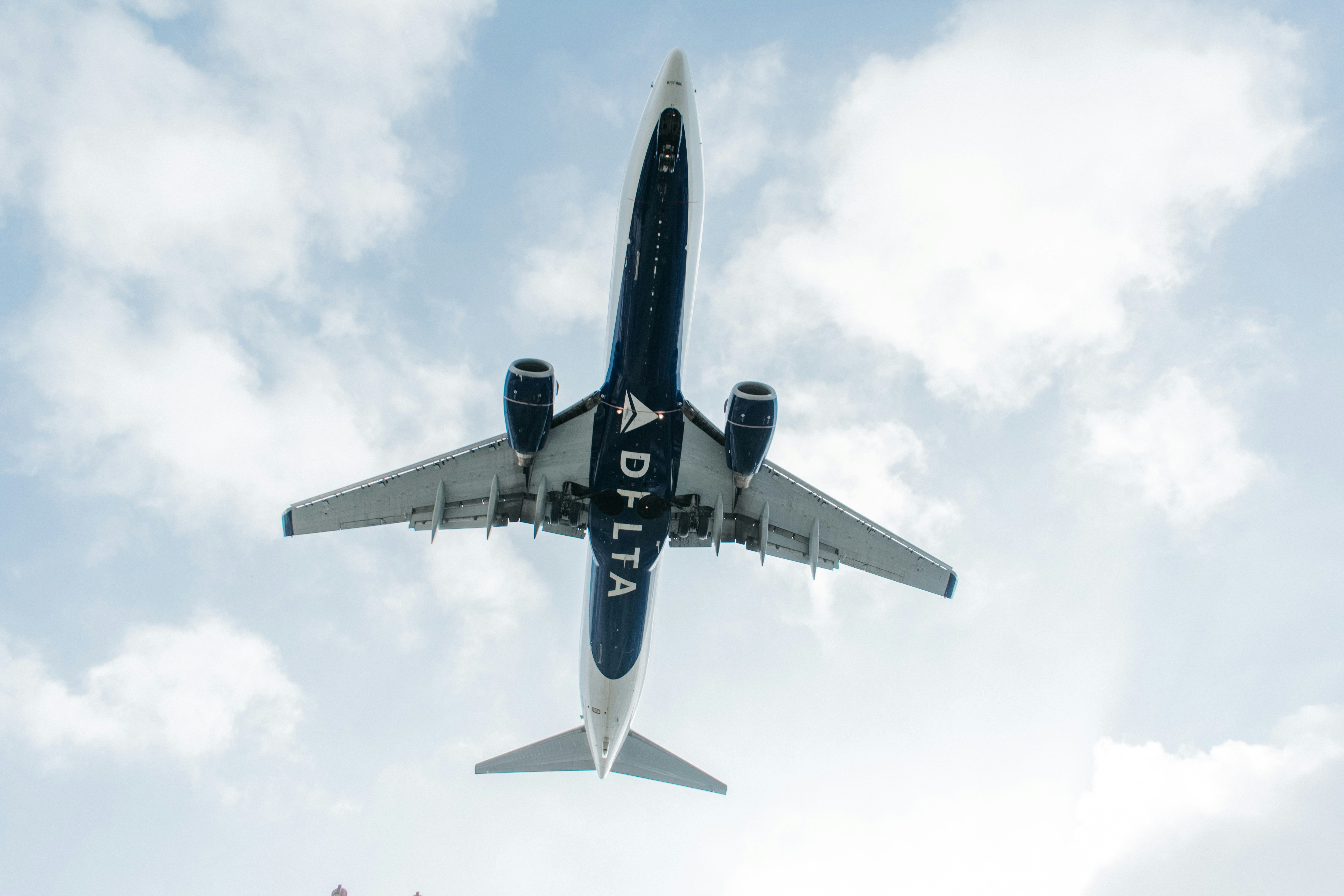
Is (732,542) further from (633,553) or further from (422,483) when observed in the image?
(422,483)

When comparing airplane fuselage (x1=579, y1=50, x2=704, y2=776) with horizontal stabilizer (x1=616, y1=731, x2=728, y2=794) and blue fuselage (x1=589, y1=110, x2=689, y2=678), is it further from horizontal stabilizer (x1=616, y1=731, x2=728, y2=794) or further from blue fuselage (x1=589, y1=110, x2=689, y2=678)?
horizontal stabilizer (x1=616, y1=731, x2=728, y2=794)

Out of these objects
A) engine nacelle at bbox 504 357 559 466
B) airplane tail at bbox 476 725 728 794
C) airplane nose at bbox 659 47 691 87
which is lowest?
airplane tail at bbox 476 725 728 794

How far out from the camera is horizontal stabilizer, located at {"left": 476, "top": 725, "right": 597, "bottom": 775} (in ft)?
90.9

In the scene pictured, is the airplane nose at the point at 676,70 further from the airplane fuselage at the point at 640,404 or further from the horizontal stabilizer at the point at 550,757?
the horizontal stabilizer at the point at 550,757

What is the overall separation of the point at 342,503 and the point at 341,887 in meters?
60.4

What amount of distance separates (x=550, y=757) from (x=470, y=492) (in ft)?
32.4

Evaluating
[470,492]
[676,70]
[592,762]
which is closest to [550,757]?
[592,762]

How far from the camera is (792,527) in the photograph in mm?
24953

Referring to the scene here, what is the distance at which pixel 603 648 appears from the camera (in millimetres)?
22562

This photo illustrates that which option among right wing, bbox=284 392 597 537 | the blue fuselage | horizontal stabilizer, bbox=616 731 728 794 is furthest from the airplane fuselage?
horizontal stabilizer, bbox=616 731 728 794

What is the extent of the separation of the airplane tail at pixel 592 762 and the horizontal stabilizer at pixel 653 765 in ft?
0.03

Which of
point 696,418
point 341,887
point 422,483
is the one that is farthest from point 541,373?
point 341,887

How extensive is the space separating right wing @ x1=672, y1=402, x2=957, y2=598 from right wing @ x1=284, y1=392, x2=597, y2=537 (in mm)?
3102

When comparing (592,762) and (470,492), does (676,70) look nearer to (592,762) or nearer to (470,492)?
(470,492)
